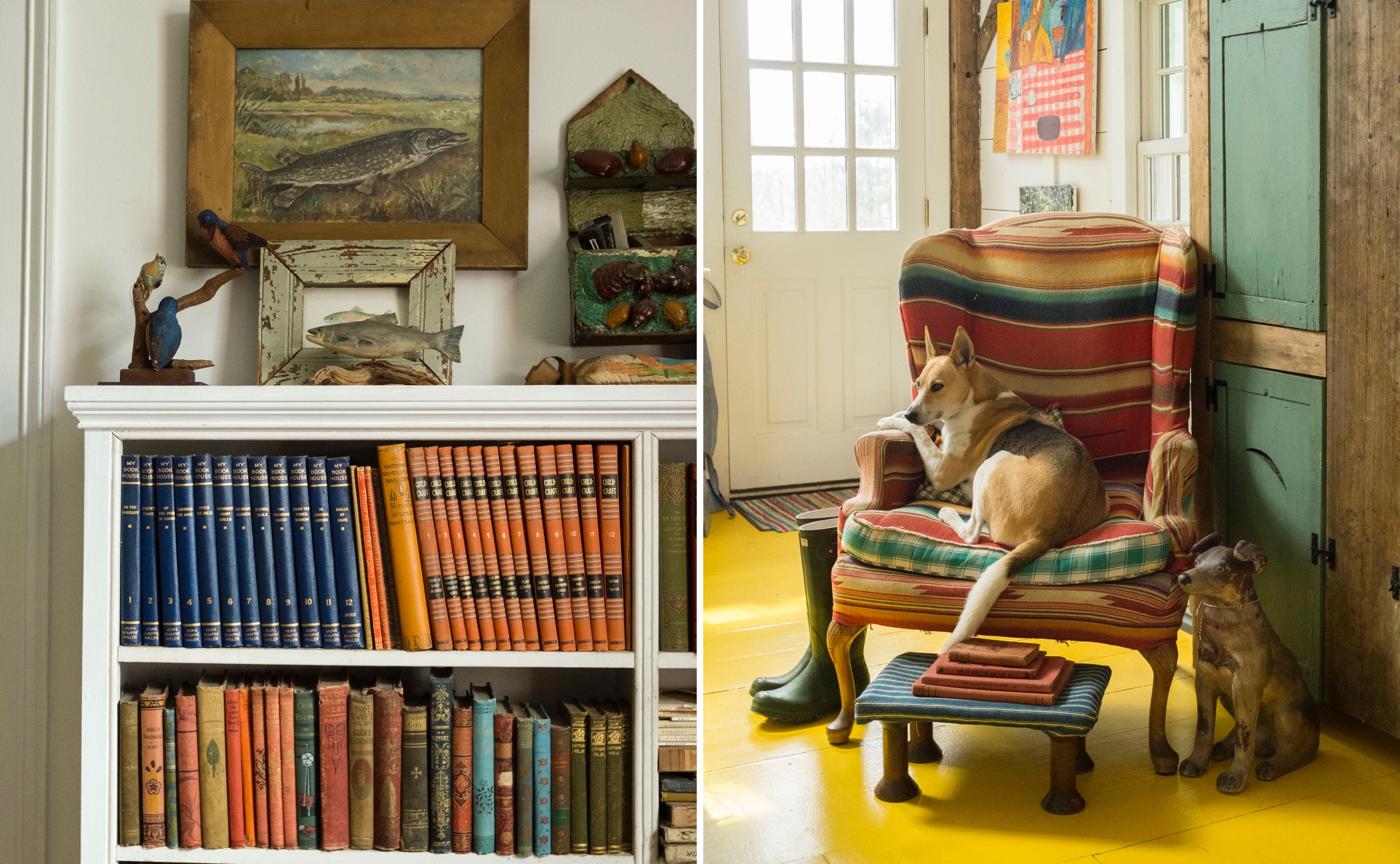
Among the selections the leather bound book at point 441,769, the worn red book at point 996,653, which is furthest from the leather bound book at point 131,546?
the worn red book at point 996,653

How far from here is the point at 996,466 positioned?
2.09 m

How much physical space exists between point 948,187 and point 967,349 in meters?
1.61

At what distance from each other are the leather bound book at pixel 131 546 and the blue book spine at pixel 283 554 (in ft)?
0.39

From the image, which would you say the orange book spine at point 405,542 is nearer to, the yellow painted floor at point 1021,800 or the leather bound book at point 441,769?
the leather bound book at point 441,769

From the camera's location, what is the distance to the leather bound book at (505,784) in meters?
1.63

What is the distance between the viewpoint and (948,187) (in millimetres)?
3652

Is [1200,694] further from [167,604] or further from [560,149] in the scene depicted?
[167,604]

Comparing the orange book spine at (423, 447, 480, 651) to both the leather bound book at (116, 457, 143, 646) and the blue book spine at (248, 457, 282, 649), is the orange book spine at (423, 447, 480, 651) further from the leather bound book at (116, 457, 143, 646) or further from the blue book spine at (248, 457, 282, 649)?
the leather bound book at (116, 457, 143, 646)

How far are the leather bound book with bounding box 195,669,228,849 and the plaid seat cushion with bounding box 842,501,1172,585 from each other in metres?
1.07

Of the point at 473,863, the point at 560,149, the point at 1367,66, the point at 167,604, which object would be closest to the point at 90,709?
the point at 167,604

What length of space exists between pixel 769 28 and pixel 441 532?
234 centimetres

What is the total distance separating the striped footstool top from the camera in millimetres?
1721

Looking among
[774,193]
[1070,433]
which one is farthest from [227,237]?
[774,193]

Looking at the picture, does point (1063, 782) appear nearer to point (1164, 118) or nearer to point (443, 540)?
point (443, 540)
